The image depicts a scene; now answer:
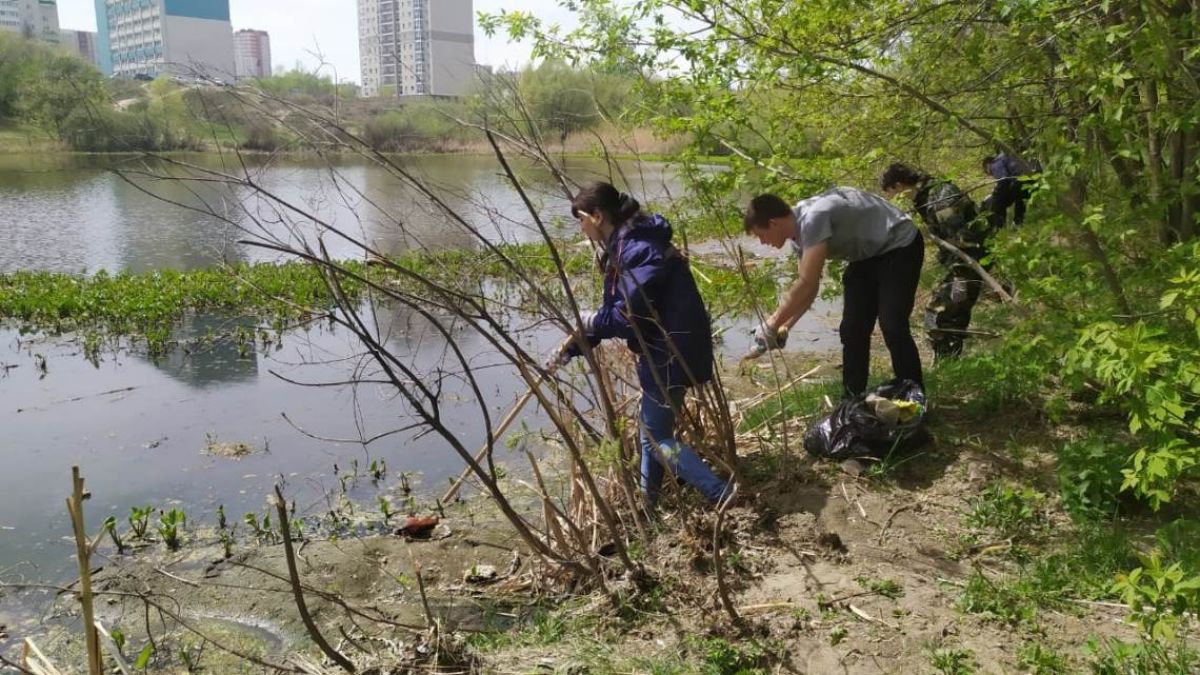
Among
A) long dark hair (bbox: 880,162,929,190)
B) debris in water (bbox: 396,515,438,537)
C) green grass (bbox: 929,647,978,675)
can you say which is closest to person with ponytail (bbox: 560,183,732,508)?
green grass (bbox: 929,647,978,675)

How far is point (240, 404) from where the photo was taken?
789cm

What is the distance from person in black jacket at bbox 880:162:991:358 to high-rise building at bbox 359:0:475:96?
2.90 metres

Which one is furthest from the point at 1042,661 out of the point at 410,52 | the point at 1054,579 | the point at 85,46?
the point at 85,46

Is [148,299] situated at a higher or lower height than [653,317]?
lower

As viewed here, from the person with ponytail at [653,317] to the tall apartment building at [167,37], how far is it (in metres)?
1.45

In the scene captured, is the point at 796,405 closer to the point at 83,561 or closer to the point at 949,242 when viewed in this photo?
the point at 949,242

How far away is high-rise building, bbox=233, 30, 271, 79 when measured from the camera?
326 centimetres

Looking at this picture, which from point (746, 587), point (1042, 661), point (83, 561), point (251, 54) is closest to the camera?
point (83, 561)

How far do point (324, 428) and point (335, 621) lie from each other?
11.2 feet

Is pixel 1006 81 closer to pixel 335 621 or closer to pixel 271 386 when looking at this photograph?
pixel 335 621

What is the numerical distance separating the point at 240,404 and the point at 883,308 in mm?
5705

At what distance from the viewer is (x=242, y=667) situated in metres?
3.73

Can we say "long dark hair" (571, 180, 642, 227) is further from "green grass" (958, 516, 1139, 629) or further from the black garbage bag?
"green grass" (958, 516, 1139, 629)

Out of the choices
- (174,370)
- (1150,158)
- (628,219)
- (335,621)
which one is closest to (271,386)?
(174,370)
